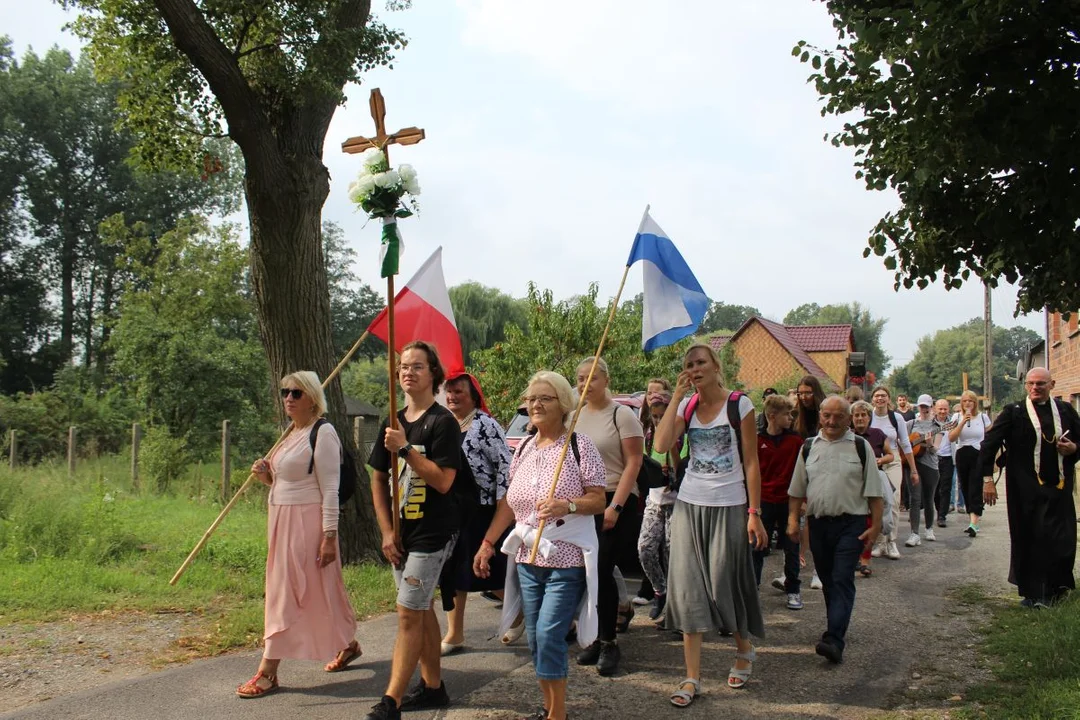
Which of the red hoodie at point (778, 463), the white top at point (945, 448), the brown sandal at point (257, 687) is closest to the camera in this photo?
the brown sandal at point (257, 687)

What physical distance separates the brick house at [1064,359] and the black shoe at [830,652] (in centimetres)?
1682

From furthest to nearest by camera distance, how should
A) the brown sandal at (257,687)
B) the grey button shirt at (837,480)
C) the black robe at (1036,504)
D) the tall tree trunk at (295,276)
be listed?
the tall tree trunk at (295,276), the black robe at (1036,504), the grey button shirt at (837,480), the brown sandal at (257,687)

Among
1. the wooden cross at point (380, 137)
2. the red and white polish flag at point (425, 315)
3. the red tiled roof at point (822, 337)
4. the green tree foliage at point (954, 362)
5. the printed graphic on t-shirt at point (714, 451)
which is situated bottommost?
the printed graphic on t-shirt at point (714, 451)

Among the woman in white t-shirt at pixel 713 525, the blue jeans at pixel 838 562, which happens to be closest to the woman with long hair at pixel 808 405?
the blue jeans at pixel 838 562

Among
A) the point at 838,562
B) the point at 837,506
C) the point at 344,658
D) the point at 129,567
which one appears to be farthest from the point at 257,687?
the point at 129,567

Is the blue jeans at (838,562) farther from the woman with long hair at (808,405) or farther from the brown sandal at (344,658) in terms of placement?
the brown sandal at (344,658)

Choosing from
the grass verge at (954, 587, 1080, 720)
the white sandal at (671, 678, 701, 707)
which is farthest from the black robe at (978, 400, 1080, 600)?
the white sandal at (671, 678, 701, 707)

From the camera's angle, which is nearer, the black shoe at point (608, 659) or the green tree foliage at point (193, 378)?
the black shoe at point (608, 659)

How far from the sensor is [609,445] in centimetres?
641

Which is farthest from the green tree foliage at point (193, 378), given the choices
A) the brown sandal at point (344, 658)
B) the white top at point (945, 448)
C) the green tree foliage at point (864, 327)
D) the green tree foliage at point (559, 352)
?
the green tree foliage at point (864, 327)

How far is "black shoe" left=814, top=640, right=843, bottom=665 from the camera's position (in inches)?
239

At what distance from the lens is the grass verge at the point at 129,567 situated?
7492mm

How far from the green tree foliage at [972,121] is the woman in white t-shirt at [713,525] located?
212 cm

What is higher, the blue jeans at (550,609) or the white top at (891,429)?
the white top at (891,429)
